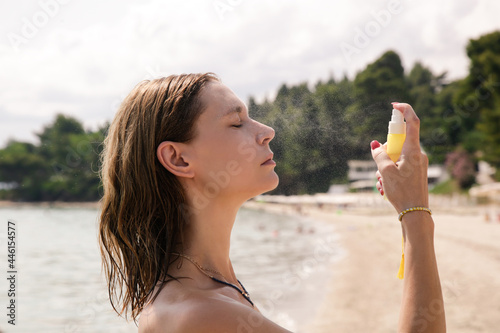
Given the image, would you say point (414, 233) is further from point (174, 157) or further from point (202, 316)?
point (174, 157)

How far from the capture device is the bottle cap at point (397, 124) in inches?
58.8

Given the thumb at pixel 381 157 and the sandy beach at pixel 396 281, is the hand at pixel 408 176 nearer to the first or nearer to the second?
the thumb at pixel 381 157

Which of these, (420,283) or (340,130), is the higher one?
(340,130)

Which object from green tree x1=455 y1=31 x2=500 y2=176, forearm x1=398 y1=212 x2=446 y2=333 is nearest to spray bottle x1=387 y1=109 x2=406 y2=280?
forearm x1=398 y1=212 x2=446 y2=333

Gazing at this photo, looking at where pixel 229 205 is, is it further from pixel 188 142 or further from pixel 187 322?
pixel 187 322

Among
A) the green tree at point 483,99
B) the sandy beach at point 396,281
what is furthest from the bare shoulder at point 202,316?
the green tree at point 483,99

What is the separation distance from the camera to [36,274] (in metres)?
25.4

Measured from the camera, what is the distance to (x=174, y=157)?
153 centimetres

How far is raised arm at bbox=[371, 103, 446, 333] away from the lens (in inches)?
51.9

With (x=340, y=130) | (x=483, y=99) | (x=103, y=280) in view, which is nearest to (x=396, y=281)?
(x=103, y=280)

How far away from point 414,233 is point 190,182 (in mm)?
657

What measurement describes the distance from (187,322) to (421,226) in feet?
2.16

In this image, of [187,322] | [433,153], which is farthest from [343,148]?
[433,153]

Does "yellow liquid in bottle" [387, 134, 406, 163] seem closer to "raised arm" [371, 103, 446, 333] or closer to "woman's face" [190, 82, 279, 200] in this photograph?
"raised arm" [371, 103, 446, 333]
